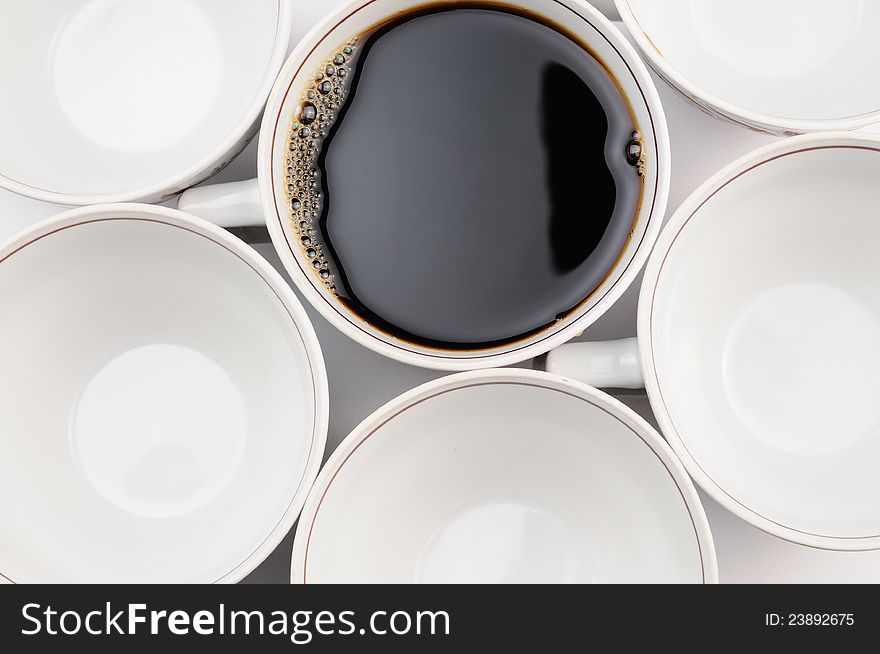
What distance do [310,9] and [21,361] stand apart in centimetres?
54

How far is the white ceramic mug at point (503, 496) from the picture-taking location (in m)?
0.74

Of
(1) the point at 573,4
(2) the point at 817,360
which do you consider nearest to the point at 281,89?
(1) the point at 573,4

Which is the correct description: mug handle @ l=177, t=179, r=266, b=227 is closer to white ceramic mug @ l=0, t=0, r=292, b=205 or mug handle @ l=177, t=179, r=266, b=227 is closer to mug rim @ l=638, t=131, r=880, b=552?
white ceramic mug @ l=0, t=0, r=292, b=205

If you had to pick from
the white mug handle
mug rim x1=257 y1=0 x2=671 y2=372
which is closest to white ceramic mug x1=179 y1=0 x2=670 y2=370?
mug rim x1=257 y1=0 x2=671 y2=372

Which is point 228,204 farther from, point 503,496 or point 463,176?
point 503,496

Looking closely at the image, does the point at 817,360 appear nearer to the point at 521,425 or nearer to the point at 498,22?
the point at 521,425

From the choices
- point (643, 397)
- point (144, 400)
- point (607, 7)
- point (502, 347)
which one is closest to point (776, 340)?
point (643, 397)

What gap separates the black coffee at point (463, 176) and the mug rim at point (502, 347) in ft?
0.15

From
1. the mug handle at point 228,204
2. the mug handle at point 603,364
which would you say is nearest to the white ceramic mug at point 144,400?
the mug handle at point 228,204

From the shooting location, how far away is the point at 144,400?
0.89 metres

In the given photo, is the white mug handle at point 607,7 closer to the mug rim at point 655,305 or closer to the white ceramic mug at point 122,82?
the mug rim at point 655,305

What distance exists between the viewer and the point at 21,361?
84cm

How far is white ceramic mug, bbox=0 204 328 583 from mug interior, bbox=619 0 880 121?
582mm

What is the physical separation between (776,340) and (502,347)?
34 cm
